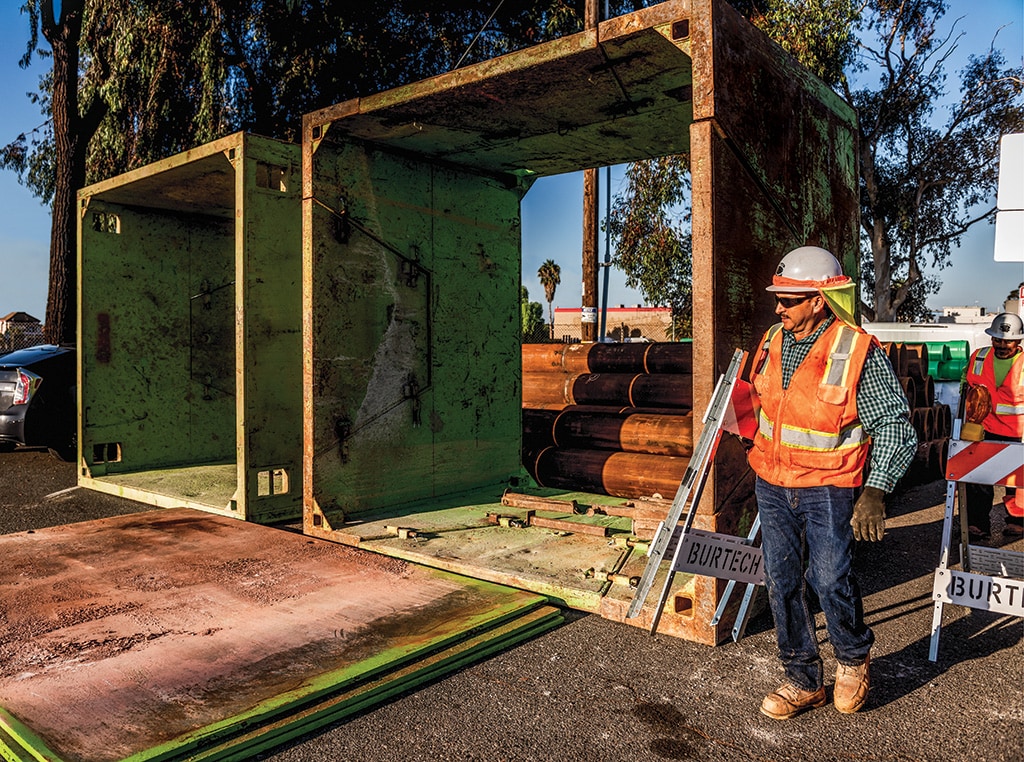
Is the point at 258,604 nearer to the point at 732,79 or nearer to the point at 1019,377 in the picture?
the point at 732,79

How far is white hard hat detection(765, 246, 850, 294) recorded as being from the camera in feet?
10.9

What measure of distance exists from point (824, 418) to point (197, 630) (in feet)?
10.7

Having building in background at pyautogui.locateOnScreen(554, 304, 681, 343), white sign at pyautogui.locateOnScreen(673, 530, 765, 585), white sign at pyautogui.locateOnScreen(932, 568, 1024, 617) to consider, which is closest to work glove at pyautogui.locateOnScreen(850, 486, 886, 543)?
white sign at pyautogui.locateOnScreen(673, 530, 765, 585)

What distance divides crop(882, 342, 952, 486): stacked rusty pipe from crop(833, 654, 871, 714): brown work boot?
6386mm

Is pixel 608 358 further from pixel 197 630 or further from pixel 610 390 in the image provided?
pixel 197 630

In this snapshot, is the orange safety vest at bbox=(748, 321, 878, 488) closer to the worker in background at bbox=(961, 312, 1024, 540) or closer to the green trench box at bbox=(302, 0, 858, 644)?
the green trench box at bbox=(302, 0, 858, 644)

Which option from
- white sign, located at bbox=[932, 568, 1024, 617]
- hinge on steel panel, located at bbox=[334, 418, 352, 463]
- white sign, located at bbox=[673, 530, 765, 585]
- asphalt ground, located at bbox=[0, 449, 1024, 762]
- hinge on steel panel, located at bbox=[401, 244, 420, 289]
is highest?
hinge on steel panel, located at bbox=[401, 244, 420, 289]

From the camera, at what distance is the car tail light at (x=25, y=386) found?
9688 millimetres

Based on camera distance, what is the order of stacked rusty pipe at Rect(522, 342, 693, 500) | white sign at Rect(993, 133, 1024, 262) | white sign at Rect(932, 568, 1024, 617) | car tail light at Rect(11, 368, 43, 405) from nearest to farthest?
white sign at Rect(932, 568, 1024, 617)
white sign at Rect(993, 133, 1024, 262)
stacked rusty pipe at Rect(522, 342, 693, 500)
car tail light at Rect(11, 368, 43, 405)

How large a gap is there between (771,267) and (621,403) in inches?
146

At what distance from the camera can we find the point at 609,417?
7.83 m

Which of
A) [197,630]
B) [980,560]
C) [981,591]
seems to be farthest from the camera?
[980,560]

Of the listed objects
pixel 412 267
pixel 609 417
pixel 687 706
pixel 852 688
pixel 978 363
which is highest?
pixel 412 267

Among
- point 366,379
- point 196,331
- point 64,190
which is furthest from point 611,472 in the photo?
point 64,190
